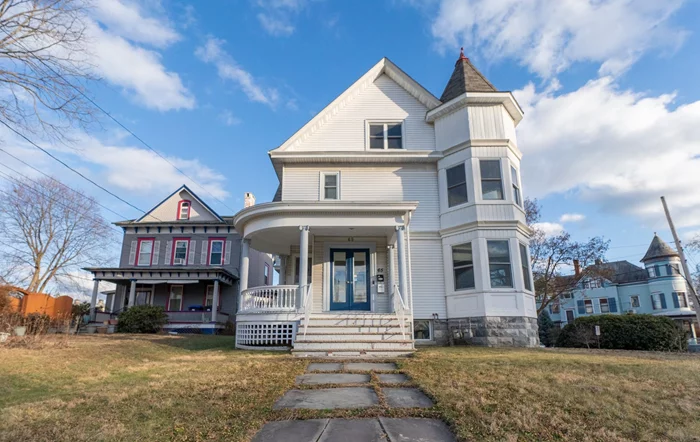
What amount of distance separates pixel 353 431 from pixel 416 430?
554 mm

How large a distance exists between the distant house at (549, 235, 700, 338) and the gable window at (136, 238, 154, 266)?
2891cm

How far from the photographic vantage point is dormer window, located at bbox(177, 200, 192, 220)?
24.6 m

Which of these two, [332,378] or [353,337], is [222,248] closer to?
[353,337]

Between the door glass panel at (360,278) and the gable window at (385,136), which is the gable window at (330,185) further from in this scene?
the door glass panel at (360,278)

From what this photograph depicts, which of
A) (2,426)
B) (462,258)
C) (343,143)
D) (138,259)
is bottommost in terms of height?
(2,426)

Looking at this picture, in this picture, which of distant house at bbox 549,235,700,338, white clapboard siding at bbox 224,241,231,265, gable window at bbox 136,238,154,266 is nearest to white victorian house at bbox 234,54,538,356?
white clapboard siding at bbox 224,241,231,265

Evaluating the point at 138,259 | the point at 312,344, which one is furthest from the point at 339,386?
the point at 138,259

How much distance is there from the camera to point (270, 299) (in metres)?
10.9

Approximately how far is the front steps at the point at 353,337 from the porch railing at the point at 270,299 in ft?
2.86

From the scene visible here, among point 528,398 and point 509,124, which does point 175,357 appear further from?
point 509,124

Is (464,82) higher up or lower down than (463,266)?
higher up

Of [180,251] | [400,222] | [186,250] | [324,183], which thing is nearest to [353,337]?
[400,222]

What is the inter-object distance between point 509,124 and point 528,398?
11.1 meters

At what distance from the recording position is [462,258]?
12.6 metres
